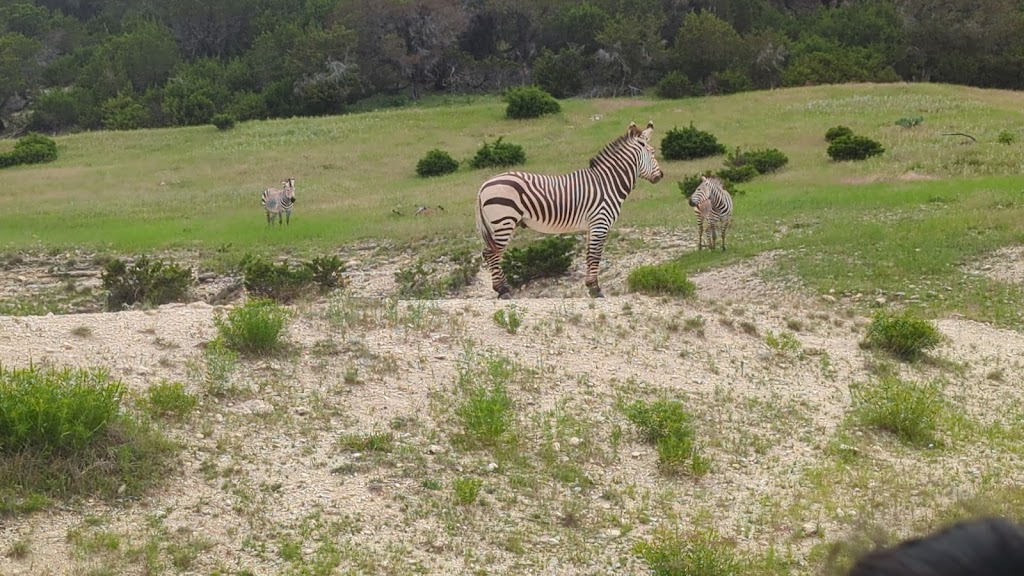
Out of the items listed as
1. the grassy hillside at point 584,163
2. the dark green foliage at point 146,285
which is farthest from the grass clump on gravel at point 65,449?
the grassy hillside at point 584,163

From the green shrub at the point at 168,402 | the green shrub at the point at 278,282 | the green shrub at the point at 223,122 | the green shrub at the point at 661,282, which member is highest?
the green shrub at the point at 223,122

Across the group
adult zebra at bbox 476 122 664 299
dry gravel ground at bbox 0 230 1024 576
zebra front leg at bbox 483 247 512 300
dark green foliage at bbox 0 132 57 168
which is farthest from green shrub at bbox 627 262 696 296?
dark green foliage at bbox 0 132 57 168

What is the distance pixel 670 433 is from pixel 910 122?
34357 millimetres

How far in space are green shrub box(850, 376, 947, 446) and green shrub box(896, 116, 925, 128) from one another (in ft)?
100

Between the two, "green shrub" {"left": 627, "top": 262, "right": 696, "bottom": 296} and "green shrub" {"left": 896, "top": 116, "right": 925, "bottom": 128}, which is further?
"green shrub" {"left": 896, "top": 116, "right": 925, "bottom": 128}

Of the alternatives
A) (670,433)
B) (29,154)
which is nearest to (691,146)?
(670,433)

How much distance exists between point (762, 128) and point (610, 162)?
89.6 ft

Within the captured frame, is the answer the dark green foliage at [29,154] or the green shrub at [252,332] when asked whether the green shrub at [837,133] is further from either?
the dark green foliage at [29,154]

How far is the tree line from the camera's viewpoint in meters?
66.3

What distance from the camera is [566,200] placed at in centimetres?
1777

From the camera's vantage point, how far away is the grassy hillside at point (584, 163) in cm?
2167

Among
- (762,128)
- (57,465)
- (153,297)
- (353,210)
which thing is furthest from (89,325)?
(762,128)

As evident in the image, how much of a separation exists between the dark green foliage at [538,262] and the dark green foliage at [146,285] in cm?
652

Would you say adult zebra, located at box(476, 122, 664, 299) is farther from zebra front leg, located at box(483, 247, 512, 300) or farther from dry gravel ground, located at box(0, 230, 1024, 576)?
dry gravel ground, located at box(0, 230, 1024, 576)
